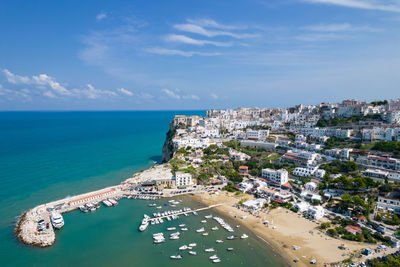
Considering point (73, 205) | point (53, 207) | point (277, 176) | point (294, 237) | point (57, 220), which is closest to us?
point (294, 237)

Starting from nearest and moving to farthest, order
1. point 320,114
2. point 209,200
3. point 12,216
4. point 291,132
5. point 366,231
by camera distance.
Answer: point 366,231 < point 12,216 < point 209,200 < point 291,132 < point 320,114

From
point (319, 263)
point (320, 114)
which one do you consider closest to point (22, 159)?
point (319, 263)

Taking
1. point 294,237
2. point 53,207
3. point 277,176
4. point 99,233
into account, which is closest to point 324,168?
point 277,176

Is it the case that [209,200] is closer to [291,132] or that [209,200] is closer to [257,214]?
[257,214]

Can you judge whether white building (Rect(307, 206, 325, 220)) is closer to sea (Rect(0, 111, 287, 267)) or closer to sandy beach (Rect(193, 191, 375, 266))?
sandy beach (Rect(193, 191, 375, 266))

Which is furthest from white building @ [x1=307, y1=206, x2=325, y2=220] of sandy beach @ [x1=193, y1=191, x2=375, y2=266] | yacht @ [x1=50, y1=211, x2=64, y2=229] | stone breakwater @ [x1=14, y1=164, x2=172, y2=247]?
yacht @ [x1=50, y1=211, x2=64, y2=229]

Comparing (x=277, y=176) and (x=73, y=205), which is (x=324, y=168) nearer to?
(x=277, y=176)
